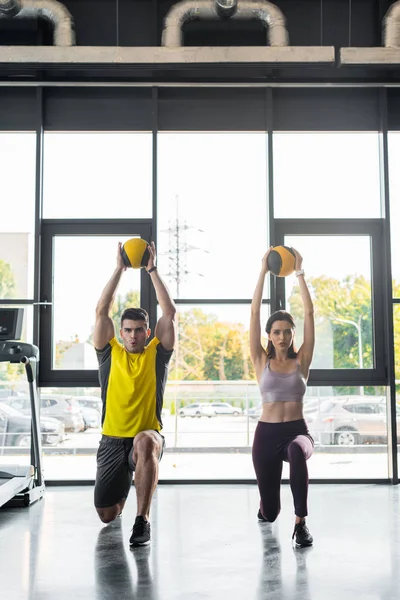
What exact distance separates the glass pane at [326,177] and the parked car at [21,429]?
2.50m

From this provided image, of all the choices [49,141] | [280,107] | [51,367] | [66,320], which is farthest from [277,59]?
Result: [51,367]

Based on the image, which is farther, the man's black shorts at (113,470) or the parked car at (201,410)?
the parked car at (201,410)

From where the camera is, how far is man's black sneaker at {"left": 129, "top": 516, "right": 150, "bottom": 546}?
3365mm

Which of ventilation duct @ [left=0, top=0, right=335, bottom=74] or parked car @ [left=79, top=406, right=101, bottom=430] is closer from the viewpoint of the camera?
ventilation duct @ [left=0, top=0, right=335, bottom=74]

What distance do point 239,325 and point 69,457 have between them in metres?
1.73

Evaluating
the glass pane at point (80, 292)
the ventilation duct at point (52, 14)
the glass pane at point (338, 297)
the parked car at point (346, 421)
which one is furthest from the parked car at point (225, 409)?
the ventilation duct at point (52, 14)

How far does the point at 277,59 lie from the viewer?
4.71 metres

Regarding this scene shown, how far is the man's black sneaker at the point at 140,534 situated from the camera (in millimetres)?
3365

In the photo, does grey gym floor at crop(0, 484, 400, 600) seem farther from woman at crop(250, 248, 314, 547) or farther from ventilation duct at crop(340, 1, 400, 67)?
ventilation duct at crop(340, 1, 400, 67)

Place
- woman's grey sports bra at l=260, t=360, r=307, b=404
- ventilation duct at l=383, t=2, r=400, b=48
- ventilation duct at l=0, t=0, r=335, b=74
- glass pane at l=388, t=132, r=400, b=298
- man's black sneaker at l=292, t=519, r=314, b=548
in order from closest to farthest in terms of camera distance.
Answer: man's black sneaker at l=292, t=519, r=314, b=548, woman's grey sports bra at l=260, t=360, r=307, b=404, ventilation duct at l=0, t=0, r=335, b=74, ventilation duct at l=383, t=2, r=400, b=48, glass pane at l=388, t=132, r=400, b=298

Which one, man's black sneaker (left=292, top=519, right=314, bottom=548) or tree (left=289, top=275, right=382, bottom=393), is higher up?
tree (left=289, top=275, right=382, bottom=393)

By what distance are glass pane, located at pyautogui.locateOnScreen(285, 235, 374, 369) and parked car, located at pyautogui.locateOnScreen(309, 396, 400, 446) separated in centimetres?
28

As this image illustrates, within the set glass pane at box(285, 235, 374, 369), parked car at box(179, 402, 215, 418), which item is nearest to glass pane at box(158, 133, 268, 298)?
glass pane at box(285, 235, 374, 369)

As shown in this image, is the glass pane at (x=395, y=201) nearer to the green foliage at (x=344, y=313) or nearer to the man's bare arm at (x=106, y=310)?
the green foliage at (x=344, y=313)
